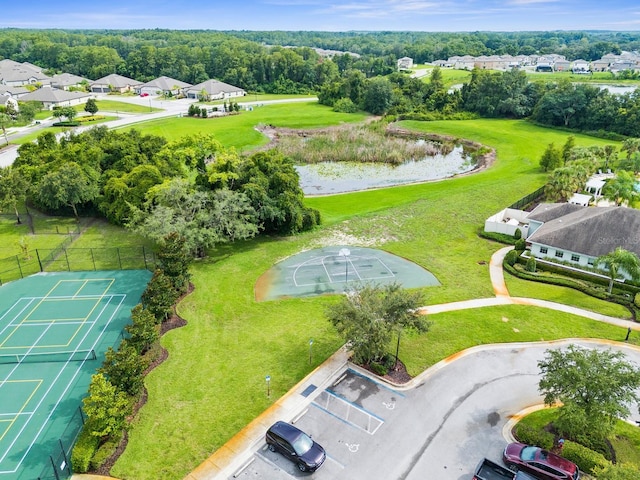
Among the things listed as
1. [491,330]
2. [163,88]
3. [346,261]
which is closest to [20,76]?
[163,88]

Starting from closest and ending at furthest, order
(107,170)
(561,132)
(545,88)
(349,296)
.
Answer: (349,296) < (107,170) < (561,132) < (545,88)

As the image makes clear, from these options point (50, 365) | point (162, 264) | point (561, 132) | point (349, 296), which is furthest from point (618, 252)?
point (561, 132)

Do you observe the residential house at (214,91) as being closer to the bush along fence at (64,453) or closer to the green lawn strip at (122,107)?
the green lawn strip at (122,107)

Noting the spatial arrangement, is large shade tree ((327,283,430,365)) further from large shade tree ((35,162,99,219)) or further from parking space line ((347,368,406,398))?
large shade tree ((35,162,99,219))

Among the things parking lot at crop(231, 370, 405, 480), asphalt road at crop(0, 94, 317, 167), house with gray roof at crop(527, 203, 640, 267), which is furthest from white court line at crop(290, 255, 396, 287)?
asphalt road at crop(0, 94, 317, 167)

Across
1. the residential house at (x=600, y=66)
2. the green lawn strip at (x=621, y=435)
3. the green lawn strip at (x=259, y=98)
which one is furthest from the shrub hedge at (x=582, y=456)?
the residential house at (x=600, y=66)

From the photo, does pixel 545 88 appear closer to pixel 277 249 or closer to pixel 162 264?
pixel 277 249

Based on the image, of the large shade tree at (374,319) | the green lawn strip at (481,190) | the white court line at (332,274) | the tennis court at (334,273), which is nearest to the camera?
the large shade tree at (374,319)
